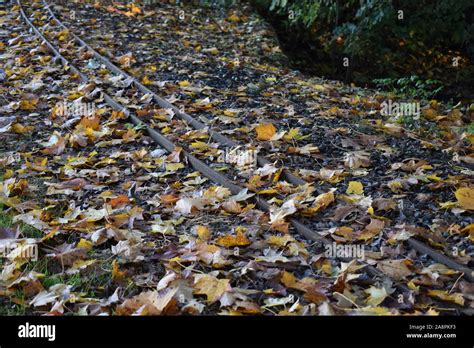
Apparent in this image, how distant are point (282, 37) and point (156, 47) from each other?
4.44m

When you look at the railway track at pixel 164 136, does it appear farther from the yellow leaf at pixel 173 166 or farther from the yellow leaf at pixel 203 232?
the yellow leaf at pixel 203 232

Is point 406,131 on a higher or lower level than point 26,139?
higher

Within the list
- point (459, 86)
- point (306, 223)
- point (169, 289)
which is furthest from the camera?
point (459, 86)

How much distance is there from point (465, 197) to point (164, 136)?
3.31m

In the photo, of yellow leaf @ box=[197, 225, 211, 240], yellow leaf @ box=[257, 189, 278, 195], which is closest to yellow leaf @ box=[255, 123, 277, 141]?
yellow leaf @ box=[257, 189, 278, 195]

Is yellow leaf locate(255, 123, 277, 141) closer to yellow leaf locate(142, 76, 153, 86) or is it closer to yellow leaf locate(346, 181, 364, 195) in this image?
yellow leaf locate(346, 181, 364, 195)

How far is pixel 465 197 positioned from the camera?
4.81 metres

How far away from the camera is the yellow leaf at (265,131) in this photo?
255 inches

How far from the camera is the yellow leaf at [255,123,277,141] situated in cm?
647

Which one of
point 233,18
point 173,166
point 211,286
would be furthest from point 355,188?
point 233,18

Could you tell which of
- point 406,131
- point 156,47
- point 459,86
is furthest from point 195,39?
point 406,131
